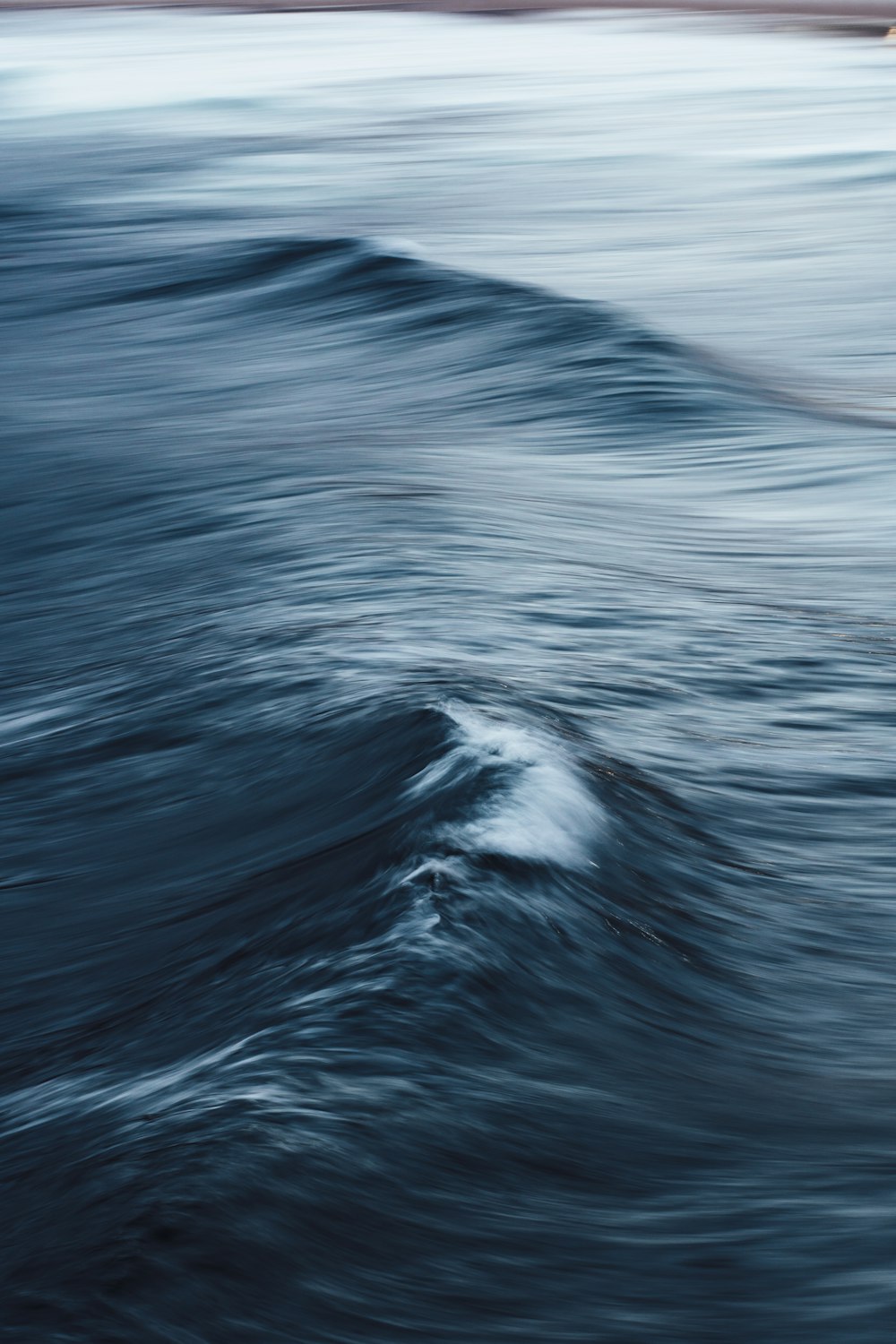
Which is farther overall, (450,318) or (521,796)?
(450,318)

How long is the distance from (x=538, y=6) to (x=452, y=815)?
22852mm

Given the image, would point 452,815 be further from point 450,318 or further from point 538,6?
point 538,6

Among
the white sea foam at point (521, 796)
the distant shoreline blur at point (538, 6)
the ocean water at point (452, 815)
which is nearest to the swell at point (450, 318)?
the ocean water at point (452, 815)

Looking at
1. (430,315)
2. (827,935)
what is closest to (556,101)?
(430,315)

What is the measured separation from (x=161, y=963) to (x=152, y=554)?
256 cm

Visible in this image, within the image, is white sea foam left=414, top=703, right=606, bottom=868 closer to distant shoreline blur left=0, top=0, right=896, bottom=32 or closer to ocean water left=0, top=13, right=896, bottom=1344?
ocean water left=0, top=13, right=896, bottom=1344

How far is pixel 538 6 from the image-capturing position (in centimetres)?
2344

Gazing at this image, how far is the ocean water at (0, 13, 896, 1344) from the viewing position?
2068mm

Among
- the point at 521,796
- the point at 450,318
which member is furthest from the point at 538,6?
the point at 521,796

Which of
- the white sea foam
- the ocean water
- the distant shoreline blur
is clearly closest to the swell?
the ocean water

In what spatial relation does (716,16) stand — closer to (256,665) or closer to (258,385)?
(258,385)

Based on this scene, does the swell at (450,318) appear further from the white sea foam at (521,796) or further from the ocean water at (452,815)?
the white sea foam at (521,796)

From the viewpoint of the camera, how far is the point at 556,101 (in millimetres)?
14883

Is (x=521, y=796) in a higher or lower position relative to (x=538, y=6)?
lower
